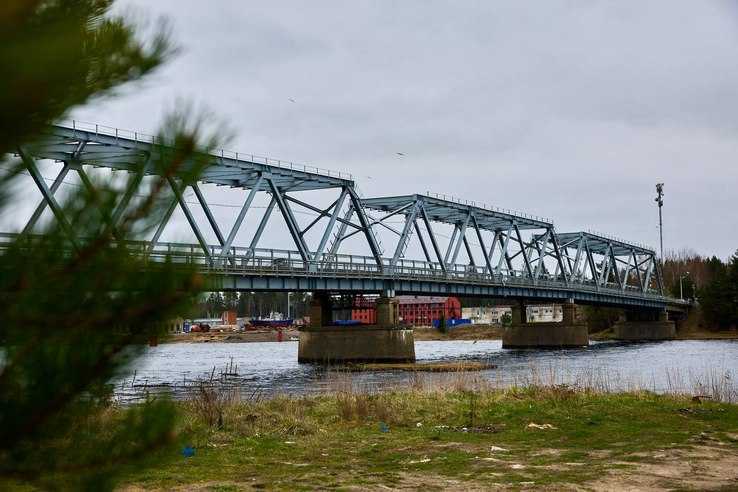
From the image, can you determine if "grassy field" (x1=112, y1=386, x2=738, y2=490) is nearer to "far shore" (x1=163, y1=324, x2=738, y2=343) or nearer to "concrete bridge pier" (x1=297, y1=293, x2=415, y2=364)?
"concrete bridge pier" (x1=297, y1=293, x2=415, y2=364)

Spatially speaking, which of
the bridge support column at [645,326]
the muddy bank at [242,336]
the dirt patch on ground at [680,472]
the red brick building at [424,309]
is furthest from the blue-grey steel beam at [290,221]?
the red brick building at [424,309]

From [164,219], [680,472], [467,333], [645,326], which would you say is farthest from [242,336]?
[164,219]

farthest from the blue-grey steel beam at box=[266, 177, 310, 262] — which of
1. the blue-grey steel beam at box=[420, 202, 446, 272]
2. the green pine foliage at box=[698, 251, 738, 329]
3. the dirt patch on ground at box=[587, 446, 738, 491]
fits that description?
the green pine foliage at box=[698, 251, 738, 329]

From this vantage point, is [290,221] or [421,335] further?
[421,335]

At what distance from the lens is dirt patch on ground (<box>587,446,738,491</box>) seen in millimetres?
10172

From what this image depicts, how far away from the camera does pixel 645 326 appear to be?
405 ft

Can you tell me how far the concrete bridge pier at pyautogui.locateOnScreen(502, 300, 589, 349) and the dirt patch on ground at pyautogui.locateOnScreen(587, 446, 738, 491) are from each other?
280ft

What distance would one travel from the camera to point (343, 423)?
1650 cm

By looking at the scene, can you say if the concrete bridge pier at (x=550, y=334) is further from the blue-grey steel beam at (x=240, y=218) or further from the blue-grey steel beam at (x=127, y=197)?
the blue-grey steel beam at (x=127, y=197)

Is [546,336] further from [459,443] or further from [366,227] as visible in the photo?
[459,443]

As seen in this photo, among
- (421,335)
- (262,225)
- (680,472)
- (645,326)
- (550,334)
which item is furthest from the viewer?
(421,335)

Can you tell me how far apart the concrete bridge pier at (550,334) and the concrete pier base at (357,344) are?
3859 cm

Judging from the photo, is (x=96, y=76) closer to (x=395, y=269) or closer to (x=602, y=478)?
(x=602, y=478)

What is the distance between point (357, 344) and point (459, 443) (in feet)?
164
